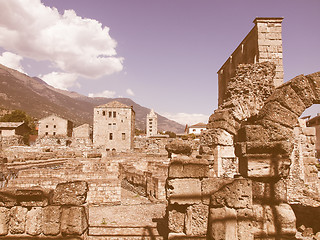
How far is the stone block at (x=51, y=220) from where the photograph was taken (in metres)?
3.98

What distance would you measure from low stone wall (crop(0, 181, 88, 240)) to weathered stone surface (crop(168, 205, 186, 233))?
1.81 meters

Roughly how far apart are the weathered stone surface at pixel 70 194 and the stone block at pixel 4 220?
36.0 inches

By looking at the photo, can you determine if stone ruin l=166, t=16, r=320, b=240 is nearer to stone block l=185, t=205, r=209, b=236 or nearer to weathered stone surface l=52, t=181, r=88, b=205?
stone block l=185, t=205, r=209, b=236

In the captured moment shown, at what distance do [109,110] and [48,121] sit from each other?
15709 mm

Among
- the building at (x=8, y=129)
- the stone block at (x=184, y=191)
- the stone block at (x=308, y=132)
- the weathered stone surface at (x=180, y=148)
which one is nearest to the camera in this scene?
the stone block at (x=184, y=191)

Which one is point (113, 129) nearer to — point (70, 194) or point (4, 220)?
point (4, 220)

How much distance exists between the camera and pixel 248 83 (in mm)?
8836

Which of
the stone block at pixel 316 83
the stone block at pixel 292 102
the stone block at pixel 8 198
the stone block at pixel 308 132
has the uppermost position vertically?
the stone block at pixel 316 83

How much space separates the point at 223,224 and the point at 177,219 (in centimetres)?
95

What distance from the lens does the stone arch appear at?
4.55 m

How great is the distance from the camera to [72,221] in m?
3.97

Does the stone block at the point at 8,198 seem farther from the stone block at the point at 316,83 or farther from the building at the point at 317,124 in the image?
the building at the point at 317,124

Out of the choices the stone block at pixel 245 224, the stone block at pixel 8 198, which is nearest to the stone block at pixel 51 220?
the stone block at pixel 8 198

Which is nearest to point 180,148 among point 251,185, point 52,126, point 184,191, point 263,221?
point 184,191
